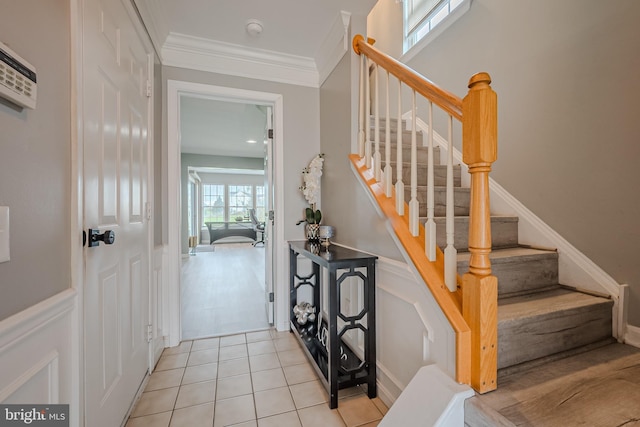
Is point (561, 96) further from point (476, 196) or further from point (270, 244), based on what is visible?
point (270, 244)

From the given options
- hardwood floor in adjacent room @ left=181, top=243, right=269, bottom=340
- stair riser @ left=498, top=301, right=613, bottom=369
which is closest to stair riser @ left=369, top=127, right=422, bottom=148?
stair riser @ left=498, top=301, right=613, bottom=369

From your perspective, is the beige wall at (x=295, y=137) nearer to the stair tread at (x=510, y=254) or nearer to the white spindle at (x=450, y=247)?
the stair tread at (x=510, y=254)

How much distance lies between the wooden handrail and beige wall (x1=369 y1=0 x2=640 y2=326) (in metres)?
1.01

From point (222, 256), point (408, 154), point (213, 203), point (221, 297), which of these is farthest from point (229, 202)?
point (408, 154)

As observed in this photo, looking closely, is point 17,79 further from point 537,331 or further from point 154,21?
point 537,331

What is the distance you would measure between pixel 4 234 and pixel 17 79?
15.0 inches

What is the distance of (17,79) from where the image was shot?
0.66 metres

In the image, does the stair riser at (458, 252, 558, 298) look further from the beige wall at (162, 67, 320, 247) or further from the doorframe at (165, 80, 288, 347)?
the doorframe at (165, 80, 288, 347)

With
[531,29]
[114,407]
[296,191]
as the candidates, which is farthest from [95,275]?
[531,29]

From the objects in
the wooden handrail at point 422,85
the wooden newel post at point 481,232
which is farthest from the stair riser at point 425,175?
the wooden newel post at point 481,232

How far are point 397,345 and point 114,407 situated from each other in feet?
4.70

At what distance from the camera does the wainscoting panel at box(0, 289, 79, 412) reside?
646 millimetres

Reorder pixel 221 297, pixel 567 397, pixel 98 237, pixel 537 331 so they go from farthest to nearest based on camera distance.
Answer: pixel 221 297 < pixel 537 331 < pixel 98 237 < pixel 567 397

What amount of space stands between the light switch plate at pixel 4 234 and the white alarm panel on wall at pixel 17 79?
270 mm
